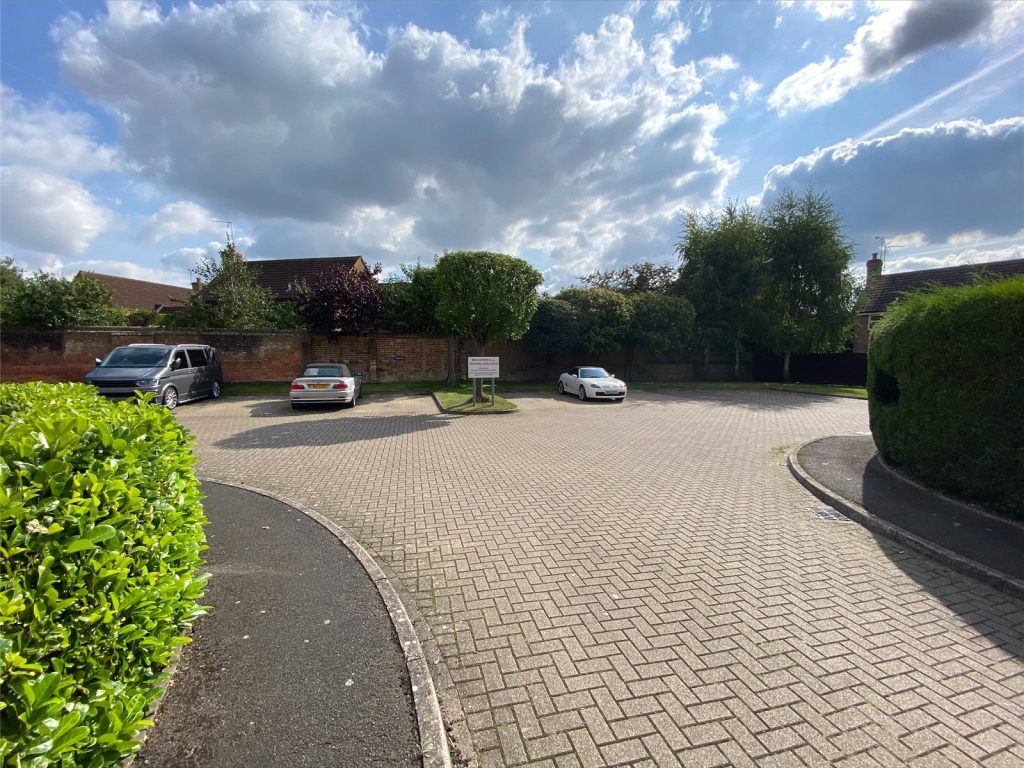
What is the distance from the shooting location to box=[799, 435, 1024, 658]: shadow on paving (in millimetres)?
3334

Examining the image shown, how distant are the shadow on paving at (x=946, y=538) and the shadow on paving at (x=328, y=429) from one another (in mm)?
8193

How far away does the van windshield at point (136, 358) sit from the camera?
12406 mm

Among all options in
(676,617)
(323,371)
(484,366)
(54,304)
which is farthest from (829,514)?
(54,304)

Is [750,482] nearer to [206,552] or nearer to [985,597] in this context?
[985,597]

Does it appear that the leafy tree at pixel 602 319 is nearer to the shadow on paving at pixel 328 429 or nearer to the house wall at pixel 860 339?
the shadow on paving at pixel 328 429

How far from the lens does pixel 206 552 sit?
403 cm

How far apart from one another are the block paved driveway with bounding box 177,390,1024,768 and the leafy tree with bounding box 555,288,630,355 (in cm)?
1537

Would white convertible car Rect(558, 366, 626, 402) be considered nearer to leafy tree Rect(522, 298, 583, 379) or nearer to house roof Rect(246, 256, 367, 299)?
leafy tree Rect(522, 298, 583, 379)

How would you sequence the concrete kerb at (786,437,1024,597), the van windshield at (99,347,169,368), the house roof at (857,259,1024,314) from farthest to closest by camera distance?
1. the house roof at (857,259,1024,314)
2. the van windshield at (99,347,169,368)
3. the concrete kerb at (786,437,1024,597)

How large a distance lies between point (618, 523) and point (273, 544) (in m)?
3.49

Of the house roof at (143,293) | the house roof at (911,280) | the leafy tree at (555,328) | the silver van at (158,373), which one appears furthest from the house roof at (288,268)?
the house roof at (911,280)

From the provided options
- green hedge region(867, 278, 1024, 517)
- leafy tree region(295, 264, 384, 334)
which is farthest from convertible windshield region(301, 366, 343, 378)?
green hedge region(867, 278, 1024, 517)

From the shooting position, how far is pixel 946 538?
4.51 m

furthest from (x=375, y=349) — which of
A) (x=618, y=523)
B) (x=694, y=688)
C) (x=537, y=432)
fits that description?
(x=694, y=688)
